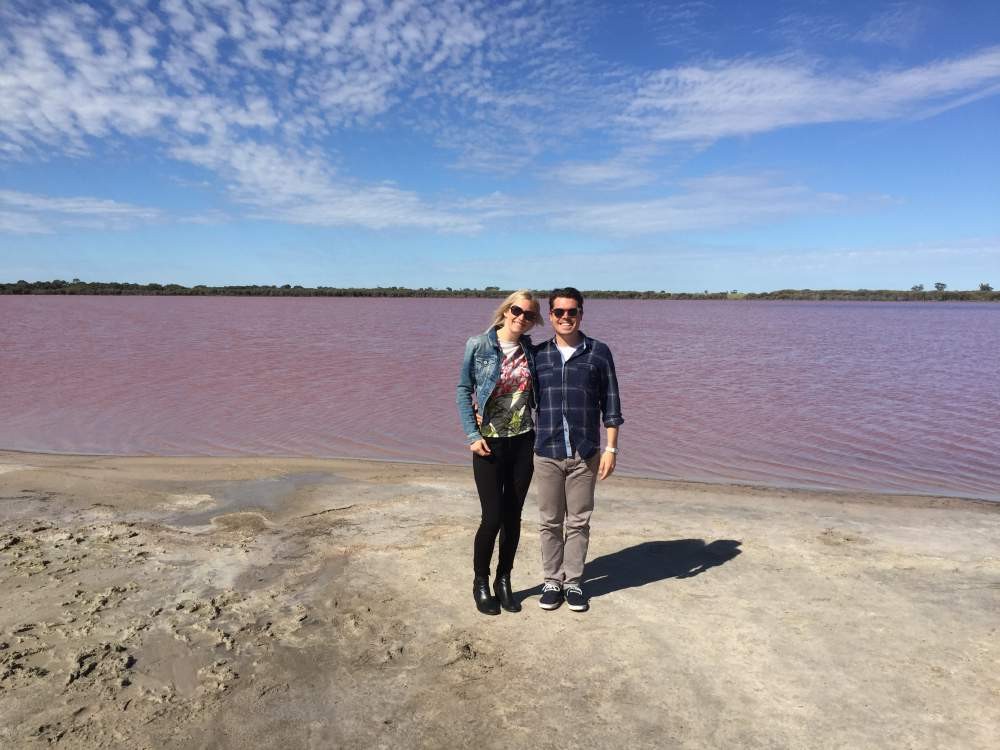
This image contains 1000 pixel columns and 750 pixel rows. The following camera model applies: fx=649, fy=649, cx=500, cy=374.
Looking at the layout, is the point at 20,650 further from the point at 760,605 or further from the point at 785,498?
the point at 785,498

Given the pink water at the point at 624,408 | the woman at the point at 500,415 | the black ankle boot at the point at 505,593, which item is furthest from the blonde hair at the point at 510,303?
the pink water at the point at 624,408

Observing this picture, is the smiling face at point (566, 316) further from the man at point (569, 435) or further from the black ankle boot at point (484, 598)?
the black ankle boot at point (484, 598)

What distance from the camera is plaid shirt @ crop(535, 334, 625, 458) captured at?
412 cm

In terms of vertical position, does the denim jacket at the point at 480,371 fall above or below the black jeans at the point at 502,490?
above

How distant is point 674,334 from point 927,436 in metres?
25.4

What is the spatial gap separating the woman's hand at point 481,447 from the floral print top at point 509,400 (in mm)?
112

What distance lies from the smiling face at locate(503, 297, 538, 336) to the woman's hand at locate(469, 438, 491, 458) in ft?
2.33

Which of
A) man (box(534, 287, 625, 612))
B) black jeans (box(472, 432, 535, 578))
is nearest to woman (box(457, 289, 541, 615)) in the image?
black jeans (box(472, 432, 535, 578))

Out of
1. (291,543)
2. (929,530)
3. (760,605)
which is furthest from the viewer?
(929,530)

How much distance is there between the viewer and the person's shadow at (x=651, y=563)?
477 cm

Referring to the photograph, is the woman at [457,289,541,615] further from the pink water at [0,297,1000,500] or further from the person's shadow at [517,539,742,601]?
the pink water at [0,297,1000,500]

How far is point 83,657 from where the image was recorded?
11.6 feet

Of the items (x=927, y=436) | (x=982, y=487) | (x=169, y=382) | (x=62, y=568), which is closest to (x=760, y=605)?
(x=62, y=568)

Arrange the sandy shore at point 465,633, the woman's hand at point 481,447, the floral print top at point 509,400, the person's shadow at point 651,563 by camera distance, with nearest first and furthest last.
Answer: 1. the sandy shore at point 465,633
2. the woman's hand at point 481,447
3. the floral print top at point 509,400
4. the person's shadow at point 651,563
